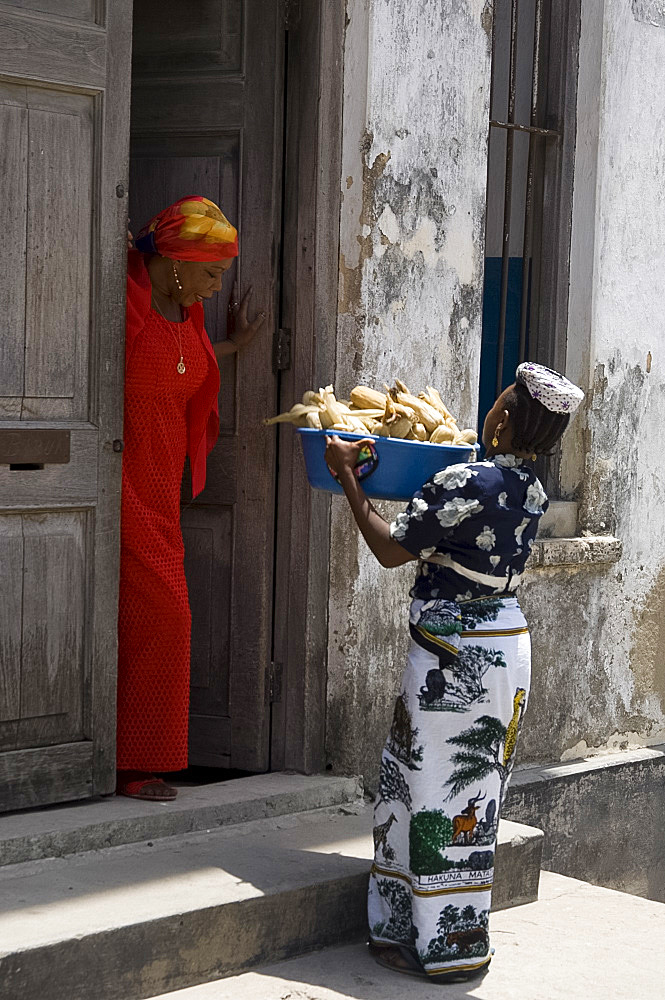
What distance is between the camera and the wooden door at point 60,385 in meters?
4.04

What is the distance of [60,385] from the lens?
4.18 m

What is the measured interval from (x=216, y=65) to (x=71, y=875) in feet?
9.40

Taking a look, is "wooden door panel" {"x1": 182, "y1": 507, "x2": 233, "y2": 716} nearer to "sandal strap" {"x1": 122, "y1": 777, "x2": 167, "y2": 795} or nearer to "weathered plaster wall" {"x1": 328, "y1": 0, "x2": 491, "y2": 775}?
"weathered plaster wall" {"x1": 328, "y1": 0, "x2": 491, "y2": 775}

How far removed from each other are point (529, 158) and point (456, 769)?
125 inches

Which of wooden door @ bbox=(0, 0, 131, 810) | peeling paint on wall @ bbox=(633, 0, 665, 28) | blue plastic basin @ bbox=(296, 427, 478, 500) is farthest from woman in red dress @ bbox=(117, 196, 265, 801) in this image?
peeling paint on wall @ bbox=(633, 0, 665, 28)

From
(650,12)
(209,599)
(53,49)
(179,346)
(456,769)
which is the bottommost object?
(456,769)

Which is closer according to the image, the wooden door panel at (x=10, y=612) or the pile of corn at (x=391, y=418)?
the pile of corn at (x=391, y=418)

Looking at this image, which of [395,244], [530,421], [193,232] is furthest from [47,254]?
[530,421]

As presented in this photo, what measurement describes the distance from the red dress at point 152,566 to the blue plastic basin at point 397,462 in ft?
2.46

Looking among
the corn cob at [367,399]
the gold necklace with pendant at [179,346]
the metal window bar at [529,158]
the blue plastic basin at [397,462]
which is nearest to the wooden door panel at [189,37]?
the gold necklace with pendant at [179,346]

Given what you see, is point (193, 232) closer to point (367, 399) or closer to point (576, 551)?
point (367, 399)

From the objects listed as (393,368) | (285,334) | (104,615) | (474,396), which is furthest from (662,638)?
(104,615)

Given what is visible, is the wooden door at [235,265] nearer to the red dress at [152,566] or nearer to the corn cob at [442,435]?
the red dress at [152,566]

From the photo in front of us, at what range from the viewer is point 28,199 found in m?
4.05
